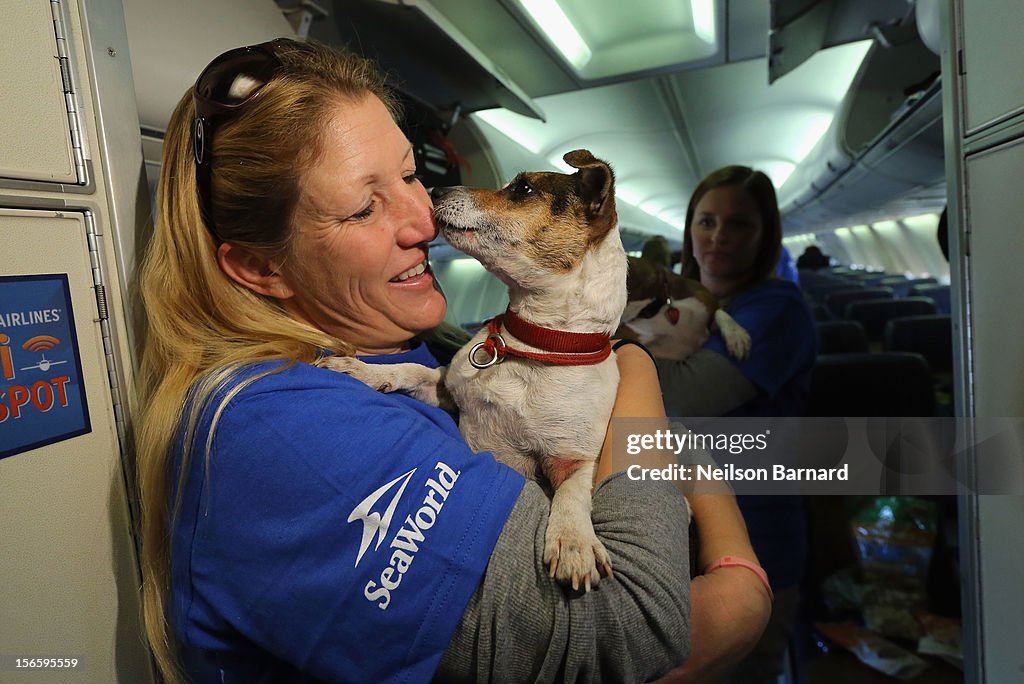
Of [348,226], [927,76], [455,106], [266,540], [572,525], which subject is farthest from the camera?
[927,76]

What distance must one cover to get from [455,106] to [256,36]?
530mm

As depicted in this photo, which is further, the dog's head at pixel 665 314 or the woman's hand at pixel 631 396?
the dog's head at pixel 665 314

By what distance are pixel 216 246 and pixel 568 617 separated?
0.80 m

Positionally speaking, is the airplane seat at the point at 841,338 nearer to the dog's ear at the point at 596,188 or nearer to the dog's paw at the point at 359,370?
the dog's ear at the point at 596,188

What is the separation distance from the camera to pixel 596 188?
3.81ft

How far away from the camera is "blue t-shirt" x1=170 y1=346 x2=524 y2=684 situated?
700 millimetres

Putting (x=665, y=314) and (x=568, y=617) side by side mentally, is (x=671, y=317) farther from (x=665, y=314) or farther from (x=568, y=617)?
(x=568, y=617)

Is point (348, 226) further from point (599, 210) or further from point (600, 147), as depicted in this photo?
point (600, 147)

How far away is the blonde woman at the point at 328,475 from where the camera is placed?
0.71 m

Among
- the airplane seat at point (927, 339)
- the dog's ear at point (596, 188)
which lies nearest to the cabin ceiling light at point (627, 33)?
the dog's ear at point (596, 188)

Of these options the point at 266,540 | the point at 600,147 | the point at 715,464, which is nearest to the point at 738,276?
the point at 600,147

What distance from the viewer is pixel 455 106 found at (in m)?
1.60

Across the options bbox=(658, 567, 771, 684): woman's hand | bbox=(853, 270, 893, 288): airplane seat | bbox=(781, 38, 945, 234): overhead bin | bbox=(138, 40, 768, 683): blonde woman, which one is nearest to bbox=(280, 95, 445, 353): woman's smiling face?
bbox=(138, 40, 768, 683): blonde woman

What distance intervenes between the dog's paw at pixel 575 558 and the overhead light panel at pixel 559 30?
1.32 m
